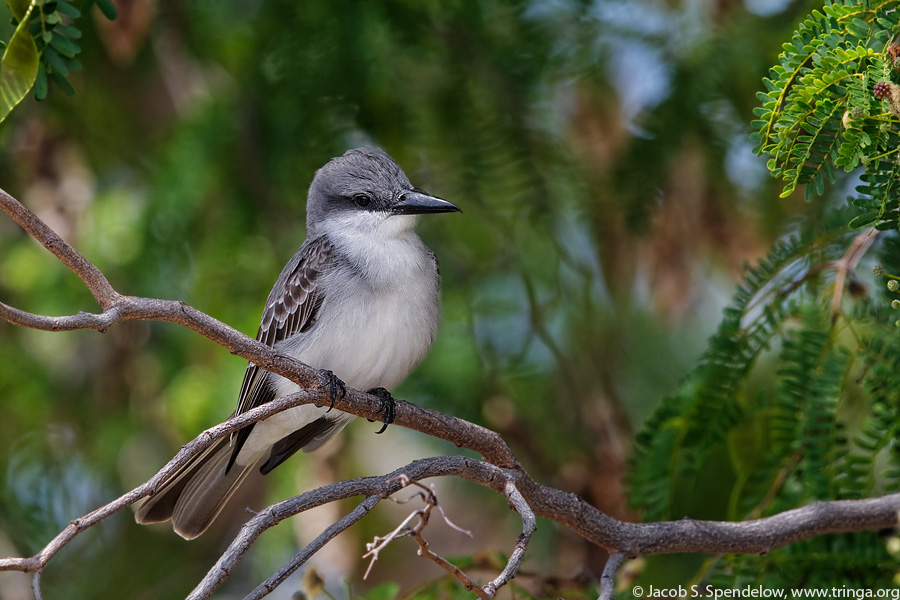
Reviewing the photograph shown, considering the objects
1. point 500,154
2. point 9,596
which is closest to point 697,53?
point 500,154

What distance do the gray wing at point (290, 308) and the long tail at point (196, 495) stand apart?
74mm

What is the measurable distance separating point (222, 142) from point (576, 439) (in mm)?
2440

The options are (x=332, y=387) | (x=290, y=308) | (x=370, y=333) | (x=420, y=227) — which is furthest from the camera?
(x=420, y=227)

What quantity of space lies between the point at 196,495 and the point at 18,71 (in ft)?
6.69

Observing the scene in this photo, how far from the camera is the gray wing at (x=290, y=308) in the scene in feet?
13.1

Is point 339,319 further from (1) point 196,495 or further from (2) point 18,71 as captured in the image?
(2) point 18,71

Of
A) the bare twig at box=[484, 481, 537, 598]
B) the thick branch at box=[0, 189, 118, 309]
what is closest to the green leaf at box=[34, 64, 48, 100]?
the thick branch at box=[0, 189, 118, 309]

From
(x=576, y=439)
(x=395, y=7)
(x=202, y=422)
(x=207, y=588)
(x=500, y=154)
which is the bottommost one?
(x=207, y=588)

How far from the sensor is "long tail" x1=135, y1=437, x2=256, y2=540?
3779 mm

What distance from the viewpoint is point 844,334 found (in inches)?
148

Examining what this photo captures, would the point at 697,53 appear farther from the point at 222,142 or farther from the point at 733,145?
the point at 222,142

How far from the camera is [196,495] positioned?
12.8ft

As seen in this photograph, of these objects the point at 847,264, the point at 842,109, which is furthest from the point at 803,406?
the point at 842,109

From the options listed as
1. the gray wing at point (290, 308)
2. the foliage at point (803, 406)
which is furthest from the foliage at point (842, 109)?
the gray wing at point (290, 308)
